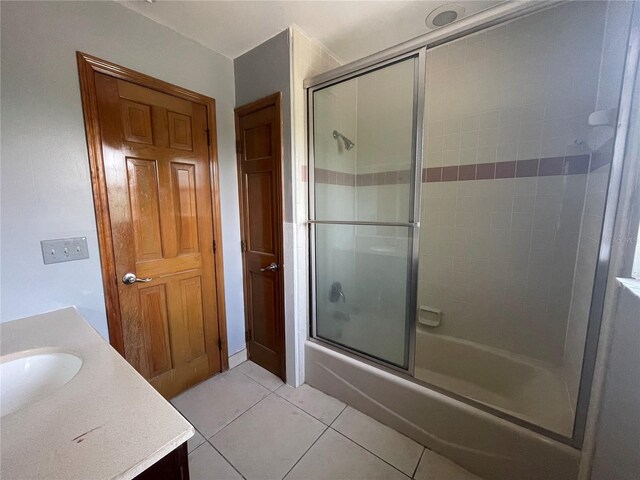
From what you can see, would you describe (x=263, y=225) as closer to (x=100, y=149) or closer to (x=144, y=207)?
(x=144, y=207)

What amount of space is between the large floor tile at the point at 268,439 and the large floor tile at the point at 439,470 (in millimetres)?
568

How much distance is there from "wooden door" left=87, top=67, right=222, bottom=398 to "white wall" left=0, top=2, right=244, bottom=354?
0.12m

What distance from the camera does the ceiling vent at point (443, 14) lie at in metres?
1.41

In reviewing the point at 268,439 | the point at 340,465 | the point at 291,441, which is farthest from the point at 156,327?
the point at 340,465

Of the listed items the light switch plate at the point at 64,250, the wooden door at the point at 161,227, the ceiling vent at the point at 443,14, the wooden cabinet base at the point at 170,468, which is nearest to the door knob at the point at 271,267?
the wooden door at the point at 161,227

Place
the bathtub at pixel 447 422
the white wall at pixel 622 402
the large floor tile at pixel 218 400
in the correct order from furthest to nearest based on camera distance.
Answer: the large floor tile at pixel 218 400 < the bathtub at pixel 447 422 < the white wall at pixel 622 402

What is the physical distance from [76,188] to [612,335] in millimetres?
2389

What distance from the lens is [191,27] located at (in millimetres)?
1574

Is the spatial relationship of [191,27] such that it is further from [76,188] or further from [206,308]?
[206,308]

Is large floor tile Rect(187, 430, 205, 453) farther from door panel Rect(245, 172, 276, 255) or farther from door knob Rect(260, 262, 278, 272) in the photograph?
door panel Rect(245, 172, 276, 255)

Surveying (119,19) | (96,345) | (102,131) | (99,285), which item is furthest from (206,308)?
(119,19)

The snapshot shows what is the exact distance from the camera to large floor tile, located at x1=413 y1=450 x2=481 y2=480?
127 centimetres

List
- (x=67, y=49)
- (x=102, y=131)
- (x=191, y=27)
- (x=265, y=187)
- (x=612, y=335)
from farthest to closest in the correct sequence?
(x=265, y=187) → (x=191, y=27) → (x=102, y=131) → (x=67, y=49) → (x=612, y=335)

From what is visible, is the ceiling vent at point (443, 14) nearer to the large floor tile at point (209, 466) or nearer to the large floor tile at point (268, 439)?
the large floor tile at point (268, 439)
